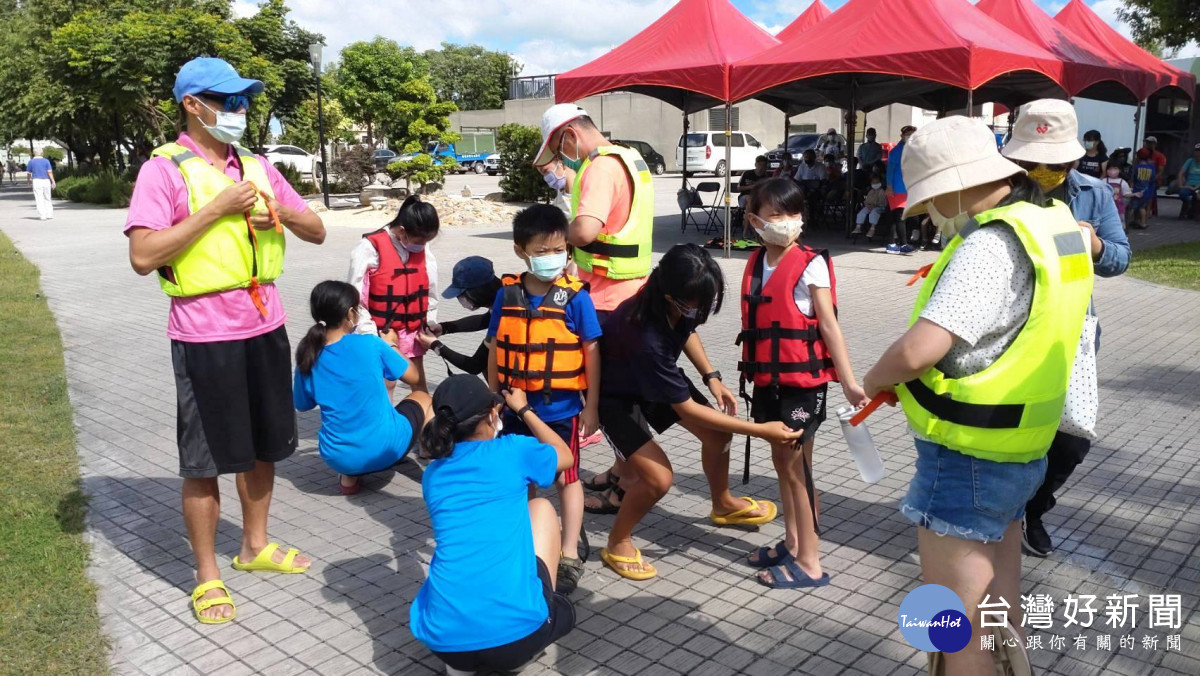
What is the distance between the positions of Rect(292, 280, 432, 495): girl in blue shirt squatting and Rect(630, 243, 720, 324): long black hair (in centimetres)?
159

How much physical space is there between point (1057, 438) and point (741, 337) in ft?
4.26

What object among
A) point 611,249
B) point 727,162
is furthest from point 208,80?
point 727,162

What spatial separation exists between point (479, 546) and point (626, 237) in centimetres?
177

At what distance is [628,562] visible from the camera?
151 inches

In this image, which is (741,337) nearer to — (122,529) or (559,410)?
(559,410)

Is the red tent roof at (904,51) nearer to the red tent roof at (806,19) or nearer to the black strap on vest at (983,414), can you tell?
the red tent roof at (806,19)

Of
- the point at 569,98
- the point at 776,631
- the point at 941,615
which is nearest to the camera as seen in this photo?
the point at 941,615

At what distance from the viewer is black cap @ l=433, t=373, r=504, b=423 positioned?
9.57 ft

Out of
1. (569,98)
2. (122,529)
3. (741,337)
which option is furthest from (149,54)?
(741,337)

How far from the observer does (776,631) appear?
11.0 feet

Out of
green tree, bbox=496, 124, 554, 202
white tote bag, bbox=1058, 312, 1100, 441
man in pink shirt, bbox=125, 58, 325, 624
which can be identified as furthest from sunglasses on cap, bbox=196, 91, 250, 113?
green tree, bbox=496, 124, 554, 202

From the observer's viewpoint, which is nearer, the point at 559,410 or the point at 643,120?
the point at 559,410

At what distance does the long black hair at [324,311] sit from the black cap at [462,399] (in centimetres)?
167

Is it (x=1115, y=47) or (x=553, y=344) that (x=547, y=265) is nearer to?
(x=553, y=344)
